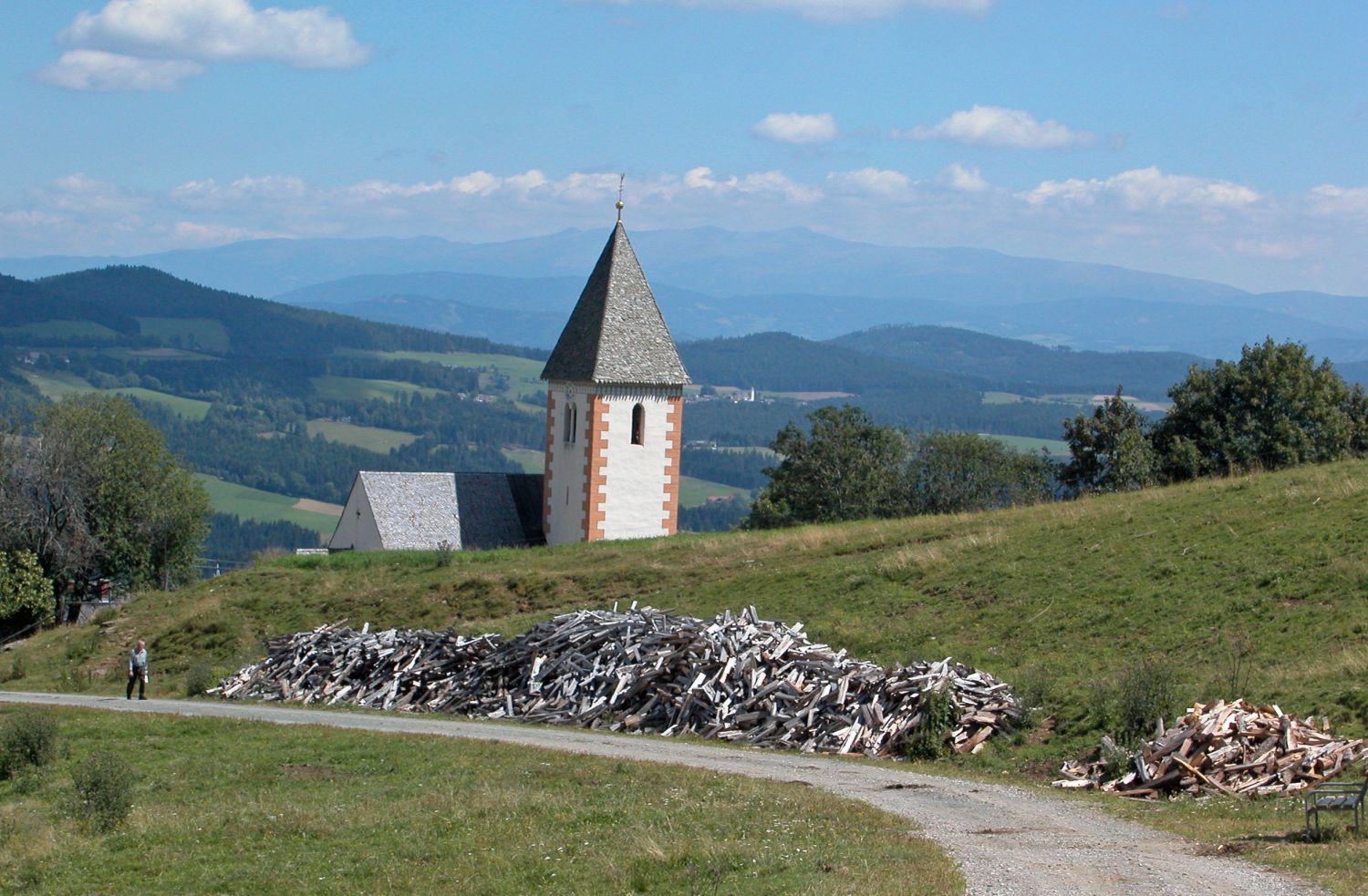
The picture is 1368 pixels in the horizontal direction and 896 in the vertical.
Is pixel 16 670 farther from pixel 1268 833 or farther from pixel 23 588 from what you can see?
pixel 1268 833

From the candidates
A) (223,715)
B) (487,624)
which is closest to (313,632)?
(487,624)

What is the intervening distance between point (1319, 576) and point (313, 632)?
66.1ft

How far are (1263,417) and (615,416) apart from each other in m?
23.6

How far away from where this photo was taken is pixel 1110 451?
181 feet

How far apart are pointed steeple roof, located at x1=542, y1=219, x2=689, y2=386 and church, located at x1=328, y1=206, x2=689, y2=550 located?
0.13 feet

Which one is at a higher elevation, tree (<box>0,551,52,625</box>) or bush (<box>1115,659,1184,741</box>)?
bush (<box>1115,659,1184,741</box>)

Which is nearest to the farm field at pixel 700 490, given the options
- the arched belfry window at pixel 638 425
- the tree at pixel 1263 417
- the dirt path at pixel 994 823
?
the tree at pixel 1263 417

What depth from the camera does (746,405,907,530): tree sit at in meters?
63.7

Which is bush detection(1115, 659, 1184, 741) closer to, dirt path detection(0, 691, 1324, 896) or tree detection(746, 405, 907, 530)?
dirt path detection(0, 691, 1324, 896)

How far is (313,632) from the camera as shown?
104 ft

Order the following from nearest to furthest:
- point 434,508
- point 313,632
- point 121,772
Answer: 1. point 121,772
2. point 313,632
3. point 434,508

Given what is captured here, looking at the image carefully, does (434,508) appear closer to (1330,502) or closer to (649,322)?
(649,322)

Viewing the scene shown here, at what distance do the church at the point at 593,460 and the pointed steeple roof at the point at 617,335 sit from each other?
1.6 inches

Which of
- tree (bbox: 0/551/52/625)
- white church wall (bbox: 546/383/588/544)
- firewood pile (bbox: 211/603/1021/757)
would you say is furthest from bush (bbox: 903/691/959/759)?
tree (bbox: 0/551/52/625)
